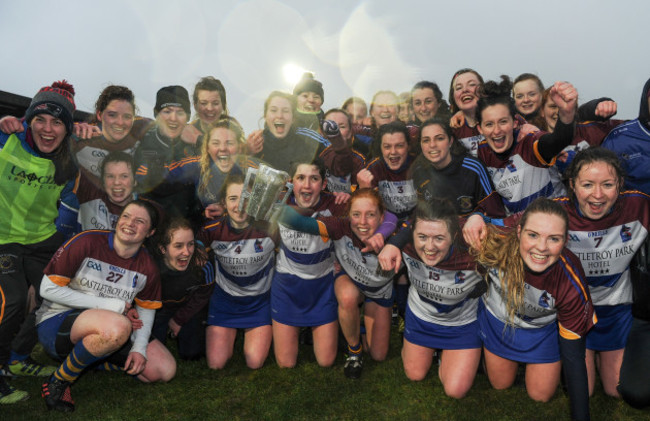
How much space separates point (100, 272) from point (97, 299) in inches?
8.6

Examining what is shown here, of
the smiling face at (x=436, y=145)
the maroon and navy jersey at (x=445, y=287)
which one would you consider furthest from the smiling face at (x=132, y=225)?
the smiling face at (x=436, y=145)

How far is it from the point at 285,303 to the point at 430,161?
202 cm

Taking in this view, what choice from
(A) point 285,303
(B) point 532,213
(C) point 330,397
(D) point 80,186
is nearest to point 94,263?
(D) point 80,186

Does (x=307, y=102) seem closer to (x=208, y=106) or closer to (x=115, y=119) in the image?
(x=208, y=106)

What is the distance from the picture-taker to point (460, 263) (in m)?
3.65

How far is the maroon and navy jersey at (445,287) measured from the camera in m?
3.67

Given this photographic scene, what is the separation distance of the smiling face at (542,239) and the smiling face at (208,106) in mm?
3701

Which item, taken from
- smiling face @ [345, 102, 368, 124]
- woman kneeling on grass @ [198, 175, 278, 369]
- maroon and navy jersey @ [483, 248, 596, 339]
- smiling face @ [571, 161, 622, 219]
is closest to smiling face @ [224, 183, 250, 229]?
woman kneeling on grass @ [198, 175, 278, 369]

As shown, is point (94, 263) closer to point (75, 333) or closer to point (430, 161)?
point (75, 333)

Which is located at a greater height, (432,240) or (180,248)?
(432,240)

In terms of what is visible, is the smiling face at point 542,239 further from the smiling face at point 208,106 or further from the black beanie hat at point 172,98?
the black beanie hat at point 172,98

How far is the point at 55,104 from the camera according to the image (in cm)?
385

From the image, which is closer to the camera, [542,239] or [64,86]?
[542,239]

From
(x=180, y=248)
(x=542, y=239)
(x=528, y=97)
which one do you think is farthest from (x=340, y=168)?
(x=542, y=239)
